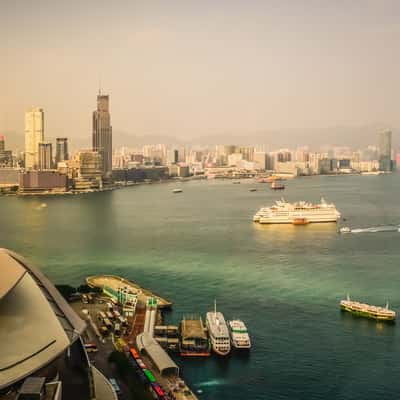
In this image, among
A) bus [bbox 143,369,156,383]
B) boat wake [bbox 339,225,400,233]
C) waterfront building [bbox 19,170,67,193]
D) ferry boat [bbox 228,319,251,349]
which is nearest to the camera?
bus [bbox 143,369,156,383]

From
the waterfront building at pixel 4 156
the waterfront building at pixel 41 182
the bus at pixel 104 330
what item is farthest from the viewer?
the waterfront building at pixel 4 156

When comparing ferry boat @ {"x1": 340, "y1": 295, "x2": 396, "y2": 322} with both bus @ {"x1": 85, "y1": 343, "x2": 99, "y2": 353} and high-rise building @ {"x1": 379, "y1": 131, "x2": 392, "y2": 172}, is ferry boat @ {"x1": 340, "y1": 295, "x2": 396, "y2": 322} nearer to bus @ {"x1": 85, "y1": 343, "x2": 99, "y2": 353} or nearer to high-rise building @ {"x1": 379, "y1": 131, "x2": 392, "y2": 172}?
bus @ {"x1": 85, "y1": 343, "x2": 99, "y2": 353}

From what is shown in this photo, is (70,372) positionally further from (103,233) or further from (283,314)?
(103,233)

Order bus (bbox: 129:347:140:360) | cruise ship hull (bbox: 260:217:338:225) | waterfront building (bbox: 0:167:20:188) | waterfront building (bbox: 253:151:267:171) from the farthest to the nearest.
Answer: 1. waterfront building (bbox: 253:151:267:171)
2. waterfront building (bbox: 0:167:20:188)
3. cruise ship hull (bbox: 260:217:338:225)
4. bus (bbox: 129:347:140:360)

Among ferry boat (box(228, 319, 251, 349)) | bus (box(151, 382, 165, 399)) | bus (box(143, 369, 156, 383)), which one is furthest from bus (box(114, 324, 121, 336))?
bus (box(151, 382, 165, 399))

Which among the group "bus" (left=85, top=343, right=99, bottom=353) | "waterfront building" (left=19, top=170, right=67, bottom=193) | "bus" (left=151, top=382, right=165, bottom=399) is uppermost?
"waterfront building" (left=19, top=170, right=67, bottom=193)

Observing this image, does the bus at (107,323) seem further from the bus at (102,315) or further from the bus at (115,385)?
the bus at (115,385)

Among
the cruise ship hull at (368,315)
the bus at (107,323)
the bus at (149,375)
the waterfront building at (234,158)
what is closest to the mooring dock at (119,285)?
the bus at (107,323)

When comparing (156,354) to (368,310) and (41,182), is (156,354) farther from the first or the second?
(41,182)
